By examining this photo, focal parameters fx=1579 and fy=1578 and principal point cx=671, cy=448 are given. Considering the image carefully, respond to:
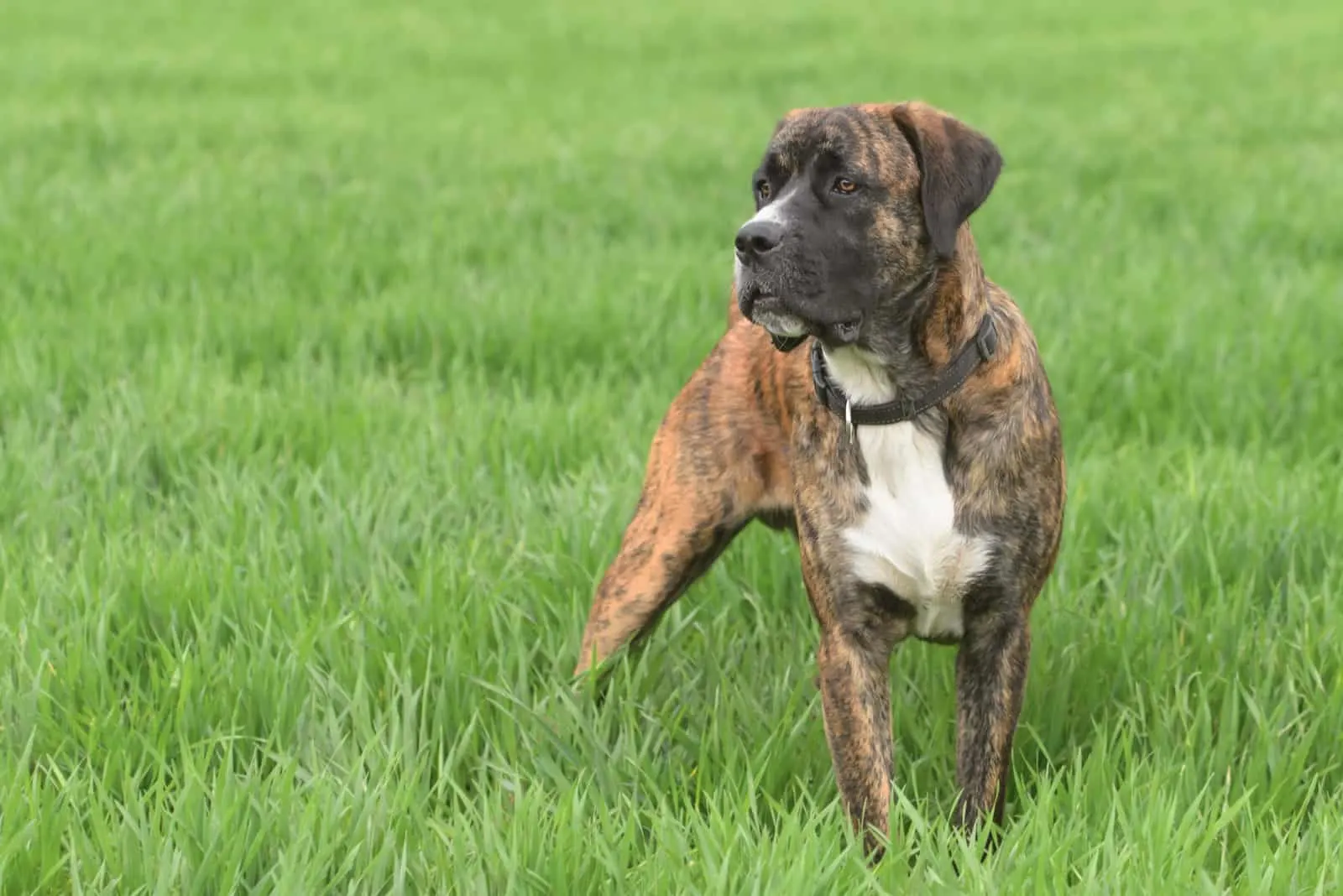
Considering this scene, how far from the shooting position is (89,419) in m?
5.25

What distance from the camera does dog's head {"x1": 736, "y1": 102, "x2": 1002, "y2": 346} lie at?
3166mm

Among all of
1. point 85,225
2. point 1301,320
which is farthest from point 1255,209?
point 85,225

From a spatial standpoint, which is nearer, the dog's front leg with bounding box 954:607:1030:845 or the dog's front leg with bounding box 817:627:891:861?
the dog's front leg with bounding box 817:627:891:861

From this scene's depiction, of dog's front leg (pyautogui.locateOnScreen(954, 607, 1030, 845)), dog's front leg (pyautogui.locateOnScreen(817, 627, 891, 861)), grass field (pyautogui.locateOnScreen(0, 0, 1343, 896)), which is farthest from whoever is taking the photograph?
dog's front leg (pyautogui.locateOnScreen(954, 607, 1030, 845))

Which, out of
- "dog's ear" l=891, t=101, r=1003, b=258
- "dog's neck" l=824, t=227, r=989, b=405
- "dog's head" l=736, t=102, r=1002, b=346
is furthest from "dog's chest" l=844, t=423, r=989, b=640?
"dog's ear" l=891, t=101, r=1003, b=258

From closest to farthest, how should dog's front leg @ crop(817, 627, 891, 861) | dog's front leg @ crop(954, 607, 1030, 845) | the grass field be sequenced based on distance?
the grass field → dog's front leg @ crop(817, 627, 891, 861) → dog's front leg @ crop(954, 607, 1030, 845)

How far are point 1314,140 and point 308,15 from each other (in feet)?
50.6

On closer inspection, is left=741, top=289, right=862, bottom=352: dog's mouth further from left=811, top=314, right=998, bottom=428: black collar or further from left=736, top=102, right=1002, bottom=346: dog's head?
left=811, top=314, right=998, bottom=428: black collar

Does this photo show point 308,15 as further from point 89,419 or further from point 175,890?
point 175,890

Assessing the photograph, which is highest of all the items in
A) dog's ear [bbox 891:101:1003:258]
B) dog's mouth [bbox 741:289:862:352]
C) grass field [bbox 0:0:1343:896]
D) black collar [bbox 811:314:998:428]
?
dog's ear [bbox 891:101:1003:258]

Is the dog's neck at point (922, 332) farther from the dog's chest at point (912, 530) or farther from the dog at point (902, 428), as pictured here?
the dog's chest at point (912, 530)

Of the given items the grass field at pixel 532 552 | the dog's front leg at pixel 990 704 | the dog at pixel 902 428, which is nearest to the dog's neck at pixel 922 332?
the dog at pixel 902 428

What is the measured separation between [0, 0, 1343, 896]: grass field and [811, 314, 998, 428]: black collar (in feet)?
2.24

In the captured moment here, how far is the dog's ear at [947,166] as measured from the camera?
3.18 meters
